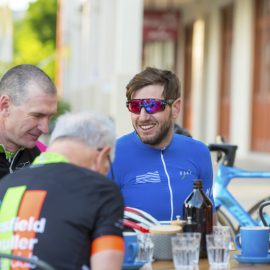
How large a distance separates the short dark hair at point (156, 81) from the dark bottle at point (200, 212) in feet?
3.26

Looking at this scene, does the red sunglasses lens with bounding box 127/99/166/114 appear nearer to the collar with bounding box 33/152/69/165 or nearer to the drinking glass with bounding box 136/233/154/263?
the drinking glass with bounding box 136/233/154/263

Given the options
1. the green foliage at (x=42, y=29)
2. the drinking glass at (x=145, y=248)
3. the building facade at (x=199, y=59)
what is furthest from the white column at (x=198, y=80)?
the green foliage at (x=42, y=29)

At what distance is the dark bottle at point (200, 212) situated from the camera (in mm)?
4059

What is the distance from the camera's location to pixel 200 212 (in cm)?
409

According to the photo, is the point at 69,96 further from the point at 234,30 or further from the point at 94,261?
the point at 94,261

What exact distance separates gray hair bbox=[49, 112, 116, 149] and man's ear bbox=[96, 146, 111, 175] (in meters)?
0.02

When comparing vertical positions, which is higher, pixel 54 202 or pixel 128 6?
pixel 128 6

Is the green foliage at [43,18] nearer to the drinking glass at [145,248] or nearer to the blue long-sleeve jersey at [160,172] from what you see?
the blue long-sleeve jersey at [160,172]

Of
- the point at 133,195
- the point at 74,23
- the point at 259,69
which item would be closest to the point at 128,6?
the point at 259,69

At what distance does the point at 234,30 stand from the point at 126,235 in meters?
20.4

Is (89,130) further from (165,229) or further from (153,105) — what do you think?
(153,105)

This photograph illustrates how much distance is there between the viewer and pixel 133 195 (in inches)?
192

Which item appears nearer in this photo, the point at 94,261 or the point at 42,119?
the point at 94,261

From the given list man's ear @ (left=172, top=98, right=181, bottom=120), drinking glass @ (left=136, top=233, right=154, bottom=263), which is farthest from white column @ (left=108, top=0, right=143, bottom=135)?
drinking glass @ (left=136, top=233, right=154, bottom=263)
